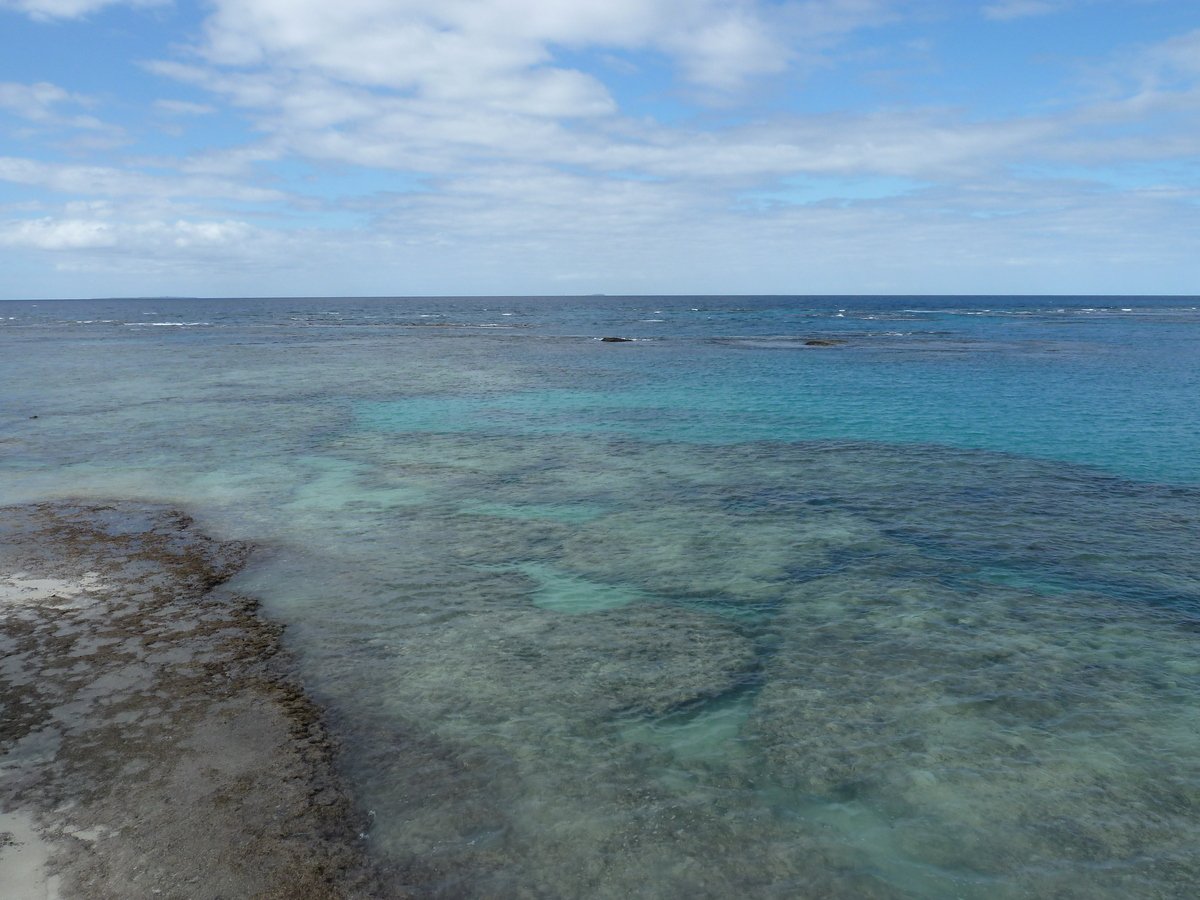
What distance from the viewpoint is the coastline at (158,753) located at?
6.58 metres

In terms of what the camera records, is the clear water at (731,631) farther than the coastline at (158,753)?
Yes

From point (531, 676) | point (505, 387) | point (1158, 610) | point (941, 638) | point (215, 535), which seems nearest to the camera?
point (531, 676)

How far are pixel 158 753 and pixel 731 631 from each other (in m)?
7.47

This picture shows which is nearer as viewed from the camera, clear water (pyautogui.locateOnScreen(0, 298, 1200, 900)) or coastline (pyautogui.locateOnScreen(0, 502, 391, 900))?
coastline (pyautogui.locateOnScreen(0, 502, 391, 900))

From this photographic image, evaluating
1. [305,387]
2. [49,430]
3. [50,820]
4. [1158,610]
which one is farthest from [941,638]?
[305,387]

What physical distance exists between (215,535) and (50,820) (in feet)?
29.8

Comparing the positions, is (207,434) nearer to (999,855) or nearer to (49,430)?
(49,430)

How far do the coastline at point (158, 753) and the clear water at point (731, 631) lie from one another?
1.86ft

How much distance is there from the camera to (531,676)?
33.4 feet

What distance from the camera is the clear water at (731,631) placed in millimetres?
7184

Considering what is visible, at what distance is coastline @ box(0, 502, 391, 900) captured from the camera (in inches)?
259

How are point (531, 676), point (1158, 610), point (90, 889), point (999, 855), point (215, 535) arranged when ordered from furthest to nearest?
point (215, 535) → point (1158, 610) → point (531, 676) → point (999, 855) → point (90, 889)

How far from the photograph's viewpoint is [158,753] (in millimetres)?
8180

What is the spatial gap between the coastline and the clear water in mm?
566
